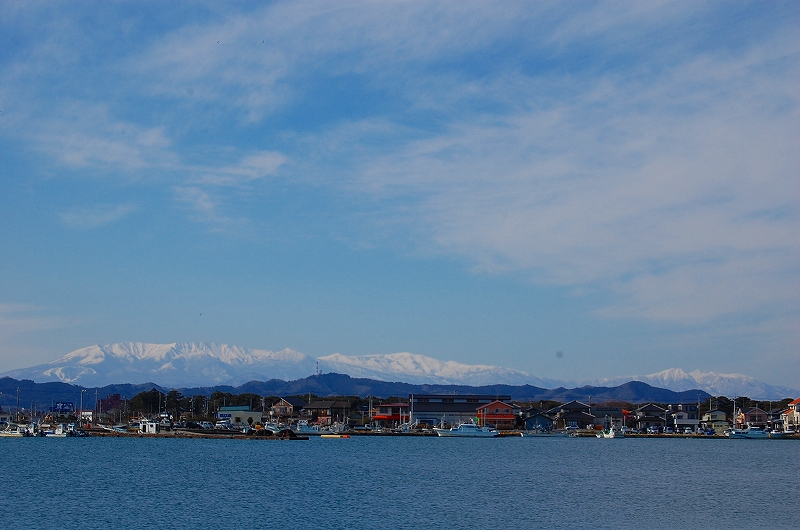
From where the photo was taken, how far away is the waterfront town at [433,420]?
95375 mm

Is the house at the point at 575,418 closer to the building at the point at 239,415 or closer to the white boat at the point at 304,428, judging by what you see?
the white boat at the point at 304,428

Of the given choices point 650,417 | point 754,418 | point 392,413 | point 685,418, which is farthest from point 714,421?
point 392,413

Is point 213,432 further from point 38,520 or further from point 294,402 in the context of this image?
point 38,520

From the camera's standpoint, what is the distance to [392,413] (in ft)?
364

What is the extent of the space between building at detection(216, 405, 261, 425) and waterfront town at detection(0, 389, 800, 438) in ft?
0.44

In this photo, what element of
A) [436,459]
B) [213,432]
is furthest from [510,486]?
[213,432]

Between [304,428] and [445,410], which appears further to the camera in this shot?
[445,410]

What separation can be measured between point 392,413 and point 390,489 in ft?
243

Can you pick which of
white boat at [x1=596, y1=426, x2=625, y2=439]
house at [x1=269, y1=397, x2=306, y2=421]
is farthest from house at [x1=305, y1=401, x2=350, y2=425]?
white boat at [x1=596, y1=426, x2=625, y2=439]

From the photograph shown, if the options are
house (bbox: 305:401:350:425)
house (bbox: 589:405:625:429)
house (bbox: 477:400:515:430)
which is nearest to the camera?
house (bbox: 477:400:515:430)

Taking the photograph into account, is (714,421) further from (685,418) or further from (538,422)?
(538,422)

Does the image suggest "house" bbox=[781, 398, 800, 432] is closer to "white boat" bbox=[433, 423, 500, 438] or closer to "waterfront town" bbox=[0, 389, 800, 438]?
"waterfront town" bbox=[0, 389, 800, 438]

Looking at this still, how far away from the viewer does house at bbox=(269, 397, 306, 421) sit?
118750 millimetres

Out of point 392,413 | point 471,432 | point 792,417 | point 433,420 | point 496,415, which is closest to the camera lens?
point 471,432
